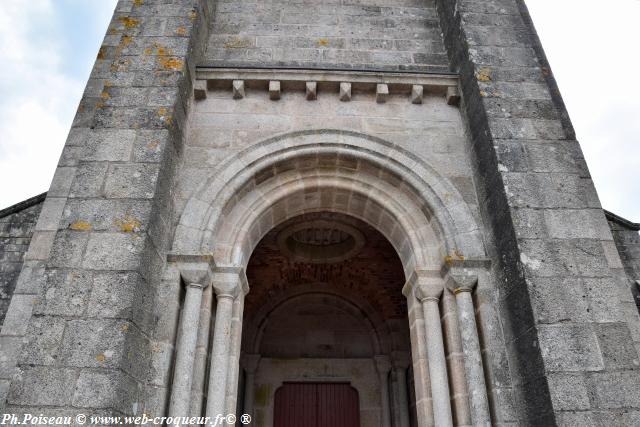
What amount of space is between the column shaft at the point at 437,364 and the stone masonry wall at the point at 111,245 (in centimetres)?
214

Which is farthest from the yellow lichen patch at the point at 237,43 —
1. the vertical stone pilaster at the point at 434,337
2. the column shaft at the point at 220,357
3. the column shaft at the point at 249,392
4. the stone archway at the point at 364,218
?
the column shaft at the point at 249,392

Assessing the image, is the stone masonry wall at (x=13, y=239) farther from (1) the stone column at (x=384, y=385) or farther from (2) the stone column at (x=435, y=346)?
(1) the stone column at (x=384, y=385)

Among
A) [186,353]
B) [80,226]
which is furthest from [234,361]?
[80,226]

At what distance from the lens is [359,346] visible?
7.84 meters

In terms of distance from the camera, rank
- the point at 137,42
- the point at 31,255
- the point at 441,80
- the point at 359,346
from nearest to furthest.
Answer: the point at 31,255 < the point at 137,42 < the point at 441,80 < the point at 359,346

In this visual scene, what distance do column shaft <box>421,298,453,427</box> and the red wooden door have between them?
390cm

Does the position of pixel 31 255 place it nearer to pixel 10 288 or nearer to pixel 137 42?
pixel 10 288

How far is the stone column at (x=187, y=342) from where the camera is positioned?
10.9 ft

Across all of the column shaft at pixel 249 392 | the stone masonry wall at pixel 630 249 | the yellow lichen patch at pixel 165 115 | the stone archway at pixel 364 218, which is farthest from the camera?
the column shaft at pixel 249 392

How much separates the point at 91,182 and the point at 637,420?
4.22 meters

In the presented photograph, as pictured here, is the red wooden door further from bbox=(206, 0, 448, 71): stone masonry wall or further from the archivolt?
bbox=(206, 0, 448, 71): stone masonry wall

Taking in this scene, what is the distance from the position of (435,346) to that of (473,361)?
1.20 feet

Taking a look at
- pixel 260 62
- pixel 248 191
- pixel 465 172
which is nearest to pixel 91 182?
pixel 248 191

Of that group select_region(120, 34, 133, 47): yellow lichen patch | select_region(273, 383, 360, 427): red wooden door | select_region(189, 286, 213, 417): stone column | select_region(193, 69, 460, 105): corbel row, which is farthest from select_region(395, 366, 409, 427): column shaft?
select_region(120, 34, 133, 47): yellow lichen patch
